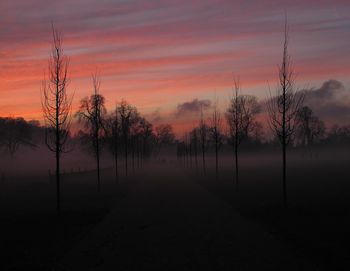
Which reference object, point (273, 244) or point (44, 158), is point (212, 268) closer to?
point (273, 244)

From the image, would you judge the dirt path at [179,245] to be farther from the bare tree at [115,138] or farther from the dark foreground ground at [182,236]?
the bare tree at [115,138]

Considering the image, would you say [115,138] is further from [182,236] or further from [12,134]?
[12,134]

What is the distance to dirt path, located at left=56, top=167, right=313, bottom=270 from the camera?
31.2 ft

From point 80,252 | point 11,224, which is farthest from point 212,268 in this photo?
point 11,224

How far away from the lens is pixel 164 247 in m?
11.3

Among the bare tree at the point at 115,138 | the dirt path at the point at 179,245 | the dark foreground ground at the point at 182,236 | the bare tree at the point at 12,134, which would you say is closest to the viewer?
the dirt path at the point at 179,245

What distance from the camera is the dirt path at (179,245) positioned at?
951 centimetres

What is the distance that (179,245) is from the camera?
1148 centimetres

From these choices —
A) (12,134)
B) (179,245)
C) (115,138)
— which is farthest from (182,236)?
(12,134)

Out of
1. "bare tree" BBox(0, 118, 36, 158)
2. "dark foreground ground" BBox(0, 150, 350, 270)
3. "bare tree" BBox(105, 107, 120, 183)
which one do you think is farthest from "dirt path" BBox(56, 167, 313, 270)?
"bare tree" BBox(0, 118, 36, 158)

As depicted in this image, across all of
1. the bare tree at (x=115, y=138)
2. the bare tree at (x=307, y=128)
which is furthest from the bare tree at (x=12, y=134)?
the bare tree at (x=307, y=128)

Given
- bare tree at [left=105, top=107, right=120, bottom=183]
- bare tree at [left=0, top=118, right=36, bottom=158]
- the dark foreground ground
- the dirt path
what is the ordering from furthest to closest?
bare tree at [left=0, top=118, right=36, bottom=158] → bare tree at [left=105, top=107, right=120, bottom=183] → the dark foreground ground → the dirt path

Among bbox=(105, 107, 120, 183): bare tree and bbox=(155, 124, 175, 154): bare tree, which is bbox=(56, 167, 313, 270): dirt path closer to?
bbox=(105, 107, 120, 183): bare tree

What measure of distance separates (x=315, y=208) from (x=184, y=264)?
10.2 m
